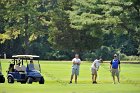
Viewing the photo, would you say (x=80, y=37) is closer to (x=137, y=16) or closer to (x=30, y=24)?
(x=30, y=24)

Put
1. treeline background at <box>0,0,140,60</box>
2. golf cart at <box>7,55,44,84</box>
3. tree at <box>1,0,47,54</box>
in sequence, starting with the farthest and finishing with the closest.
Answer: tree at <box>1,0,47,54</box>, treeline background at <box>0,0,140,60</box>, golf cart at <box>7,55,44,84</box>

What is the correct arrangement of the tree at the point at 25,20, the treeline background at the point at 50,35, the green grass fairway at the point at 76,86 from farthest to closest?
1. the tree at the point at 25,20
2. the treeline background at the point at 50,35
3. the green grass fairway at the point at 76,86

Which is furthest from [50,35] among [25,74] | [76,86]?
[76,86]

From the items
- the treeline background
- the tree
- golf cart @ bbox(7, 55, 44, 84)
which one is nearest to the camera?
golf cart @ bbox(7, 55, 44, 84)

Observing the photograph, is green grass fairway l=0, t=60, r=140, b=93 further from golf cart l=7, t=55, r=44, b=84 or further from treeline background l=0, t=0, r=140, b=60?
treeline background l=0, t=0, r=140, b=60

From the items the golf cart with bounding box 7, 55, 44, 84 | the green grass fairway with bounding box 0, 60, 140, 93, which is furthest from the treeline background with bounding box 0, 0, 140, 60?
the golf cart with bounding box 7, 55, 44, 84

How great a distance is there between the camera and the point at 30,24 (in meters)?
87.1

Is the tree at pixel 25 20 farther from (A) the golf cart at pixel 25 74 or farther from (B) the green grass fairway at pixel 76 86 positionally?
(A) the golf cart at pixel 25 74

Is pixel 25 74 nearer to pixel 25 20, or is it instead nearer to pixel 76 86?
pixel 76 86

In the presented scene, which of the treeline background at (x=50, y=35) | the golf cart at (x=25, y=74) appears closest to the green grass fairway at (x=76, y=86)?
the golf cart at (x=25, y=74)

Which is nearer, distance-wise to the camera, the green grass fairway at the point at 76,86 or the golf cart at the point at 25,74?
the green grass fairway at the point at 76,86

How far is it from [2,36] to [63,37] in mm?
9014

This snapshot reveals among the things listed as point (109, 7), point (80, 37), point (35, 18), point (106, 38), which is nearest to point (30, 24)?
point (35, 18)

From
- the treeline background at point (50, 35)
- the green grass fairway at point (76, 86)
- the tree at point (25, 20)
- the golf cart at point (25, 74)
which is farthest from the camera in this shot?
the tree at point (25, 20)
